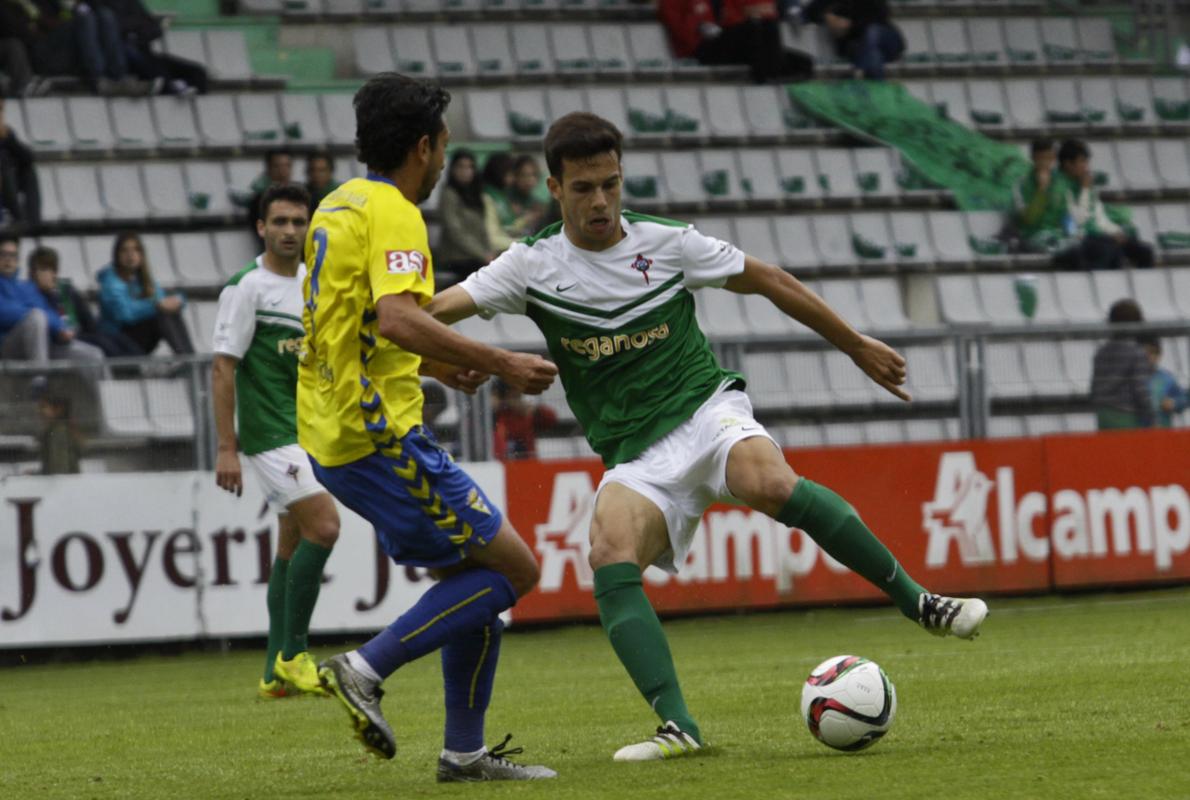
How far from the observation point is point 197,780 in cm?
625

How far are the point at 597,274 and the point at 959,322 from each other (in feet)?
35.9

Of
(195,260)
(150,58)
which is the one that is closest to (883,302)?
(195,260)

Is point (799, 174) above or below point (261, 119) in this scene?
below

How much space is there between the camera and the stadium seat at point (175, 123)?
16.5 meters

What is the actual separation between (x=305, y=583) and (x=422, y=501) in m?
3.25

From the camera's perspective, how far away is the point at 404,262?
558 centimetres

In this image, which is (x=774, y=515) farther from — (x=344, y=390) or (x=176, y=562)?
(x=176, y=562)

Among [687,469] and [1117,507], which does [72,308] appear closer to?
[1117,507]

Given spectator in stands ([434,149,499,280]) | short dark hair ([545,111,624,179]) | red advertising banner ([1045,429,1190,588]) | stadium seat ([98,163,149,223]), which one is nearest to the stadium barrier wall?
red advertising banner ([1045,429,1190,588])

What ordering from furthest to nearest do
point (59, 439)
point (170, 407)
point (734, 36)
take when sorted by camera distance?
1. point (734, 36)
2. point (170, 407)
3. point (59, 439)

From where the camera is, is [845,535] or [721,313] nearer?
[845,535]

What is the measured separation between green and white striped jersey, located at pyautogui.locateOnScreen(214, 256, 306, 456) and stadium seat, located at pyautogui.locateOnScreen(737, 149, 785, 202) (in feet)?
30.5

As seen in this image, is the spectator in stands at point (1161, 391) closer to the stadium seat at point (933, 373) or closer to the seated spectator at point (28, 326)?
the stadium seat at point (933, 373)

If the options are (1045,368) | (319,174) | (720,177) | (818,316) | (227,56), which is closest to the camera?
(818,316)
